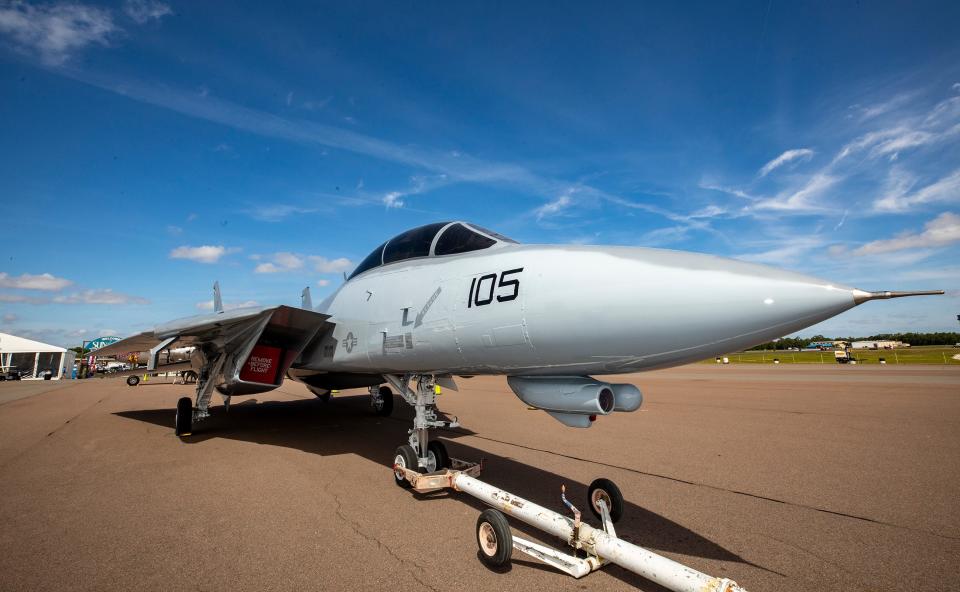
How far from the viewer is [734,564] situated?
3170 mm

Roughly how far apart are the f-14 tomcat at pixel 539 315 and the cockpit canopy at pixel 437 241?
2cm

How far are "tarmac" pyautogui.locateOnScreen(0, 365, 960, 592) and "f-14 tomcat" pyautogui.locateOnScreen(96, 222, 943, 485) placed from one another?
1153mm

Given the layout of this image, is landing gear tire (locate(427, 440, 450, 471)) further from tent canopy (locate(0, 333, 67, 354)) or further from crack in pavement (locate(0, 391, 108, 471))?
tent canopy (locate(0, 333, 67, 354))

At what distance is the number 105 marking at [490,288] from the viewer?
11.1ft

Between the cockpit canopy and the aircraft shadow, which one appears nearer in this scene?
the aircraft shadow

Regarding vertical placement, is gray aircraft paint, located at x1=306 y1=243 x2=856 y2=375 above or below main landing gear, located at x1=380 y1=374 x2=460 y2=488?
above

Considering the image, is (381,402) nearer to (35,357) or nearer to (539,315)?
(539,315)

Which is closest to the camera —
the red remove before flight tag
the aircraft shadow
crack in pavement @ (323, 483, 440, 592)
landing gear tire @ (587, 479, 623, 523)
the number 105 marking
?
crack in pavement @ (323, 483, 440, 592)

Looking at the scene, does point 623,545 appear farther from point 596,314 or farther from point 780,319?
point 780,319

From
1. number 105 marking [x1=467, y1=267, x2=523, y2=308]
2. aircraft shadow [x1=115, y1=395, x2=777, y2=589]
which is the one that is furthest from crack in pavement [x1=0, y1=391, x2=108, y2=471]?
number 105 marking [x1=467, y1=267, x2=523, y2=308]

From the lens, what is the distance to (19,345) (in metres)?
44.2

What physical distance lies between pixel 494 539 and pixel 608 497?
1186mm

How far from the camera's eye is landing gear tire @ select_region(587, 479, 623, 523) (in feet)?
12.3

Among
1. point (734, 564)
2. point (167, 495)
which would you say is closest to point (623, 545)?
point (734, 564)
